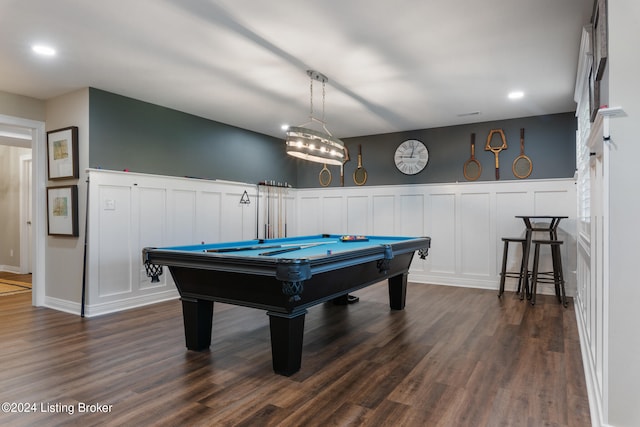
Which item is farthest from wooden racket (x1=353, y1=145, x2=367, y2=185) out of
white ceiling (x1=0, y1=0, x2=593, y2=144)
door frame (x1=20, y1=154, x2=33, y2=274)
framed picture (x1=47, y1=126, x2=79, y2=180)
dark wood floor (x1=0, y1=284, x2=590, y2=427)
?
door frame (x1=20, y1=154, x2=33, y2=274)

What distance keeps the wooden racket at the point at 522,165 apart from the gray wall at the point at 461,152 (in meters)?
0.05

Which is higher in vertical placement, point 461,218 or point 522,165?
point 522,165

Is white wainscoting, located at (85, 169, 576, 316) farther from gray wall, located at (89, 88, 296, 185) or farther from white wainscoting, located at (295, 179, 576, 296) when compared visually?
gray wall, located at (89, 88, 296, 185)

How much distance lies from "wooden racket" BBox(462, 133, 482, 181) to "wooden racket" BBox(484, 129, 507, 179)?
0.66ft

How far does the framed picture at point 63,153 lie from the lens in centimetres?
426

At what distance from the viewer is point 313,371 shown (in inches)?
104

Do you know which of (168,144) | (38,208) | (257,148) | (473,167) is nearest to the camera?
(38,208)

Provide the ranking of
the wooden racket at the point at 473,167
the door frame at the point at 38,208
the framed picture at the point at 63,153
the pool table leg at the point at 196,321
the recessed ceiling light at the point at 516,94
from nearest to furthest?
the pool table leg at the point at 196,321, the framed picture at the point at 63,153, the recessed ceiling light at the point at 516,94, the door frame at the point at 38,208, the wooden racket at the point at 473,167

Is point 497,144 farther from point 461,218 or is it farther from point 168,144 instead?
point 168,144

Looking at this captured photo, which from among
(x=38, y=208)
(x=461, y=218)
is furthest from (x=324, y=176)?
(x=38, y=208)

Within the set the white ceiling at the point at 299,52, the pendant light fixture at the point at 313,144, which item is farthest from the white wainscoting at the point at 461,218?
the pendant light fixture at the point at 313,144

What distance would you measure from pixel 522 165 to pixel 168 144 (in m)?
4.96

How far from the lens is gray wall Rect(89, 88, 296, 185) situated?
432 centimetres

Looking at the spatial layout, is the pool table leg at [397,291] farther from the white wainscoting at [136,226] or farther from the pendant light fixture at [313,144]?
the white wainscoting at [136,226]
